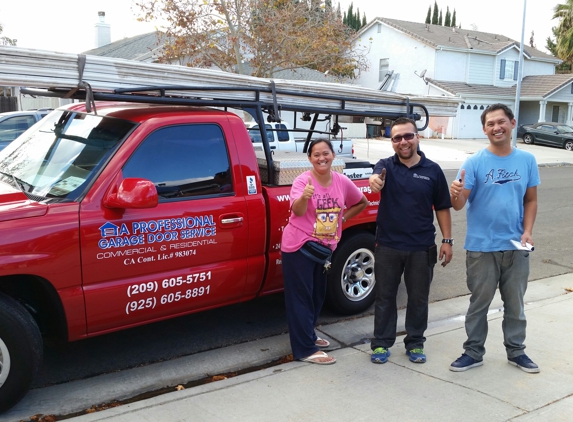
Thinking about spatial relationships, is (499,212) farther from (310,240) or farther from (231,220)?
(231,220)

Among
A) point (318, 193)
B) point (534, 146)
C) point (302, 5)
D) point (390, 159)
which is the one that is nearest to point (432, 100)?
point (390, 159)

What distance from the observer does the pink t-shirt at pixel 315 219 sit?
4.26 meters

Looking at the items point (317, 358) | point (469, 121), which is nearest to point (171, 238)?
point (317, 358)

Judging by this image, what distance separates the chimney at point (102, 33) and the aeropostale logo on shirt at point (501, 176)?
114 ft

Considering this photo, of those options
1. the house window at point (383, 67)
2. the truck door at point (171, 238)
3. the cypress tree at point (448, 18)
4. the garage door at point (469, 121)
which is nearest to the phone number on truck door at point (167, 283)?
the truck door at point (171, 238)

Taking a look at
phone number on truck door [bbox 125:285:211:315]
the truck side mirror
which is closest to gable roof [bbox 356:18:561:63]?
phone number on truck door [bbox 125:285:211:315]

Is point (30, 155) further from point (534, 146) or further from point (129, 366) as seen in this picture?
point (534, 146)

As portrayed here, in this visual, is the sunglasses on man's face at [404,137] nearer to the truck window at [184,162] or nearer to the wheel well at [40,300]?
the truck window at [184,162]

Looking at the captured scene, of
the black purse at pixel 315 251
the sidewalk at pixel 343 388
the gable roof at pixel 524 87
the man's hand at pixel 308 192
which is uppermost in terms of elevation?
the gable roof at pixel 524 87

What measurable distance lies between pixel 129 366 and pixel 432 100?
4094 mm

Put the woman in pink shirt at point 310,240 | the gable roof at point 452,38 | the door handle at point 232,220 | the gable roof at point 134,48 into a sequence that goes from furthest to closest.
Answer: the gable roof at point 452,38 < the gable roof at point 134,48 < the door handle at point 232,220 < the woman in pink shirt at point 310,240

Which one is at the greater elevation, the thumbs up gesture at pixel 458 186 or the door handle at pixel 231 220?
the thumbs up gesture at pixel 458 186

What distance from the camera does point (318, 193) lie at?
14.1ft

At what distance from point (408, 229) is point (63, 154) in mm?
2493
